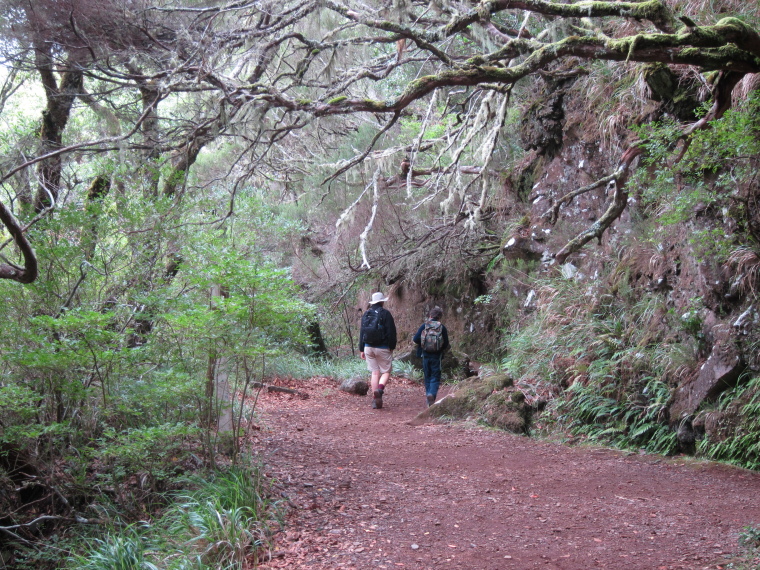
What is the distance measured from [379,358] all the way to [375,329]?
0.52 meters

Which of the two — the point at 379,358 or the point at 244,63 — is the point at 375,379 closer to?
the point at 379,358

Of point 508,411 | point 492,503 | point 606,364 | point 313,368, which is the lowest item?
point 313,368

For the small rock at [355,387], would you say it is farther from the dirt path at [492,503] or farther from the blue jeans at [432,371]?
the dirt path at [492,503]

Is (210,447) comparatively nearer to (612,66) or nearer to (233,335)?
(233,335)

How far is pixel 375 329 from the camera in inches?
390

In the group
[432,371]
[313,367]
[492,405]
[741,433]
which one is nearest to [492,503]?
[741,433]

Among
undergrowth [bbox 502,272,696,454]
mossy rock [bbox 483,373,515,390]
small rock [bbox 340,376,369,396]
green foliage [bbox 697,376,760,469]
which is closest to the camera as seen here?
green foliage [bbox 697,376,760,469]

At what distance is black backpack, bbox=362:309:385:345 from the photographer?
32.5 ft

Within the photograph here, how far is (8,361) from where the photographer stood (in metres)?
5.16

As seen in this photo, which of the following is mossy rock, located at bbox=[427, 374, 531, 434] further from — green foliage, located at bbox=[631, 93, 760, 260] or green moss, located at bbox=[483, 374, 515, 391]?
green foliage, located at bbox=[631, 93, 760, 260]

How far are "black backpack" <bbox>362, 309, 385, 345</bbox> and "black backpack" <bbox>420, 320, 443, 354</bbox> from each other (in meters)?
0.74

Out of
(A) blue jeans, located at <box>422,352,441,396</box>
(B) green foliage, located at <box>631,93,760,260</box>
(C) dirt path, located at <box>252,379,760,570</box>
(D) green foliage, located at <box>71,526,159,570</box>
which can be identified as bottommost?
(D) green foliage, located at <box>71,526,159,570</box>

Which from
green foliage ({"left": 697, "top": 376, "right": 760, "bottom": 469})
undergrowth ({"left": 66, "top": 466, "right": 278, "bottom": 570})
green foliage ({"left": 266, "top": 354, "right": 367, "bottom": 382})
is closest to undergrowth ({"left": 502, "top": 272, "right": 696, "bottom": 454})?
→ green foliage ({"left": 697, "top": 376, "right": 760, "bottom": 469})

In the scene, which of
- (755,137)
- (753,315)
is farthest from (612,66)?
(753,315)
